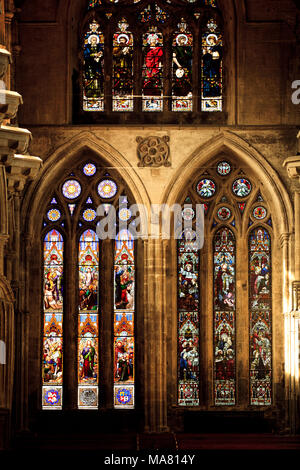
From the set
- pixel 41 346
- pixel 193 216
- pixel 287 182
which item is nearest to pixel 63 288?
pixel 41 346

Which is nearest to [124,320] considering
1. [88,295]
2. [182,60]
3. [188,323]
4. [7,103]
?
[88,295]

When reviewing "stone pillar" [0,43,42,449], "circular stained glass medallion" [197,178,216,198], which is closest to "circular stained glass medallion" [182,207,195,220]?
→ "circular stained glass medallion" [197,178,216,198]

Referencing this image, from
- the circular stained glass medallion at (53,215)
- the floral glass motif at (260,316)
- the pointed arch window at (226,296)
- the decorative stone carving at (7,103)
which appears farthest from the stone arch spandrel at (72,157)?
the decorative stone carving at (7,103)

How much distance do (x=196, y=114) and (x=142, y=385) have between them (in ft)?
18.5

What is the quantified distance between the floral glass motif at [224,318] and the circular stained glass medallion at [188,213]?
638mm

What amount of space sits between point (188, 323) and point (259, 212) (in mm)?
2675

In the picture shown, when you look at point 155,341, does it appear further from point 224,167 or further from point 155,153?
point 224,167

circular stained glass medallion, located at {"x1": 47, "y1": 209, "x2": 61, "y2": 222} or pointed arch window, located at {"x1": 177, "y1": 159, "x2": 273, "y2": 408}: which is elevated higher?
circular stained glass medallion, located at {"x1": 47, "y1": 209, "x2": 61, "y2": 222}

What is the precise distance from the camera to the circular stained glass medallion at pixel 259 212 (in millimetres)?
24948

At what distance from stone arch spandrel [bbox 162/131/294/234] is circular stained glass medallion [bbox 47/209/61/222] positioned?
2.23 metres

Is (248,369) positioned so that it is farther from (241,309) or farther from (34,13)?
(34,13)

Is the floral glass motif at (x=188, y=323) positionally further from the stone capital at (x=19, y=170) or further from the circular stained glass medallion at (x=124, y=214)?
the stone capital at (x=19, y=170)

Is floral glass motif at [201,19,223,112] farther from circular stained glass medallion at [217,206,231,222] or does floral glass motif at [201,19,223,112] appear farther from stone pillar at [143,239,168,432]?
stone pillar at [143,239,168,432]

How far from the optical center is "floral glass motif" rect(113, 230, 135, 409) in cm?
2447
